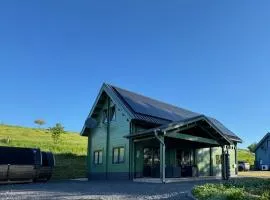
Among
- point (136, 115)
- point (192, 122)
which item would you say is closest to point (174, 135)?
point (192, 122)

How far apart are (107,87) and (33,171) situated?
8.20 metres

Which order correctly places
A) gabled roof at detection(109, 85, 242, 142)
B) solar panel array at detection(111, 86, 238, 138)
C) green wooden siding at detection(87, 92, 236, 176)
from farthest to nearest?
solar panel array at detection(111, 86, 238, 138)
gabled roof at detection(109, 85, 242, 142)
green wooden siding at detection(87, 92, 236, 176)

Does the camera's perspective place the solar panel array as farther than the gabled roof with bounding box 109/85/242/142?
Yes

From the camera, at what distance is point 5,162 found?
22.9 m

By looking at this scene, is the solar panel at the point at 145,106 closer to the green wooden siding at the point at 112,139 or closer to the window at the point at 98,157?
the green wooden siding at the point at 112,139

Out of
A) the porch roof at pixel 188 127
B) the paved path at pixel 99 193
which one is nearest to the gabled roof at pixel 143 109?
the porch roof at pixel 188 127

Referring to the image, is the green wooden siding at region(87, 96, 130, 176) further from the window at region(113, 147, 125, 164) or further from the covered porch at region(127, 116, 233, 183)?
the covered porch at region(127, 116, 233, 183)

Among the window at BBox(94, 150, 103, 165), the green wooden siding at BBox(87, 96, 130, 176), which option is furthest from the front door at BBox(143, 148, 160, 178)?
the window at BBox(94, 150, 103, 165)

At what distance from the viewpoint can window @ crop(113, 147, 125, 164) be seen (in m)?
25.9

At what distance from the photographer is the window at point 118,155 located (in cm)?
2594

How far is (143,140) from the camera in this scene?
79.8 feet

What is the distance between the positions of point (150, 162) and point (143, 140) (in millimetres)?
2486

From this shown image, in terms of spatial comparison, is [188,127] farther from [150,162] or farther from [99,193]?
[99,193]

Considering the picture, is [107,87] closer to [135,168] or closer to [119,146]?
[119,146]
